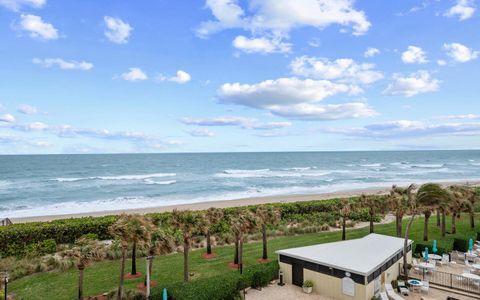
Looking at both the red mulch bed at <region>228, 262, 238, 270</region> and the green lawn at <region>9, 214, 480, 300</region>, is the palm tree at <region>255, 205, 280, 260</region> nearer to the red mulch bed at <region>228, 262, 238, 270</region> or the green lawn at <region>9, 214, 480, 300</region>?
the green lawn at <region>9, 214, 480, 300</region>

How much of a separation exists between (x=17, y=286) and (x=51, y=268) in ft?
8.10

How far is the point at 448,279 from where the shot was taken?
18.5 meters

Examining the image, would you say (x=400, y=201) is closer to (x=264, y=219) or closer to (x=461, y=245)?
(x=461, y=245)

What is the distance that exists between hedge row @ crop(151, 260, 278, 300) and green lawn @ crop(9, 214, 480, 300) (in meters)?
2.46

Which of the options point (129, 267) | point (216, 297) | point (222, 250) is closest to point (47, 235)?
point (129, 267)

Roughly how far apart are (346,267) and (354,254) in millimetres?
2281

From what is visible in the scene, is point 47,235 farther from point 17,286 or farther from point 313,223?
point 313,223

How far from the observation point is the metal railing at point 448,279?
56.9 ft

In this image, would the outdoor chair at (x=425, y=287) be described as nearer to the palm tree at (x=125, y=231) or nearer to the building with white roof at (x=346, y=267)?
the building with white roof at (x=346, y=267)

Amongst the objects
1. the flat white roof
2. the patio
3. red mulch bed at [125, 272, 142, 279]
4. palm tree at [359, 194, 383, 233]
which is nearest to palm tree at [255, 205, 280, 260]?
the flat white roof

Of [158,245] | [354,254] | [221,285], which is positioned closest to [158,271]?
[158,245]

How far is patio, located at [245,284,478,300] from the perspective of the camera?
16.5 m

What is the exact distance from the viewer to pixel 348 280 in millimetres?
15703

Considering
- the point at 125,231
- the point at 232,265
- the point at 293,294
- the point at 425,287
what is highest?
the point at 125,231
